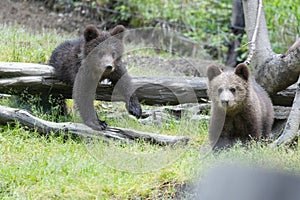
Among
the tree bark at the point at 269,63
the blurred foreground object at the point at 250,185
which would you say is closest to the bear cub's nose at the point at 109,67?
the tree bark at the point at 269,63

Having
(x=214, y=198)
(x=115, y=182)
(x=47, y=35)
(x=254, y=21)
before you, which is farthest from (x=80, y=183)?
(x=47, y=35)

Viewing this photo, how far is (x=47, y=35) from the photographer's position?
29.5ft

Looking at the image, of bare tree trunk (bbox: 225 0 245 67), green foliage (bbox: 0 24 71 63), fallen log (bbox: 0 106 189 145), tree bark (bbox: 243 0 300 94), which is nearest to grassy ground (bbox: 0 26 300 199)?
fallen log (bbox: 0 106 189 145)

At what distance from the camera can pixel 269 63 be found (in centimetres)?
658

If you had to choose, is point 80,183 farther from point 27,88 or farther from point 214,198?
point 214,198

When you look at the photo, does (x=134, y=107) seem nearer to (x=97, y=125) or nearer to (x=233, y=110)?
(x=97, y=125)

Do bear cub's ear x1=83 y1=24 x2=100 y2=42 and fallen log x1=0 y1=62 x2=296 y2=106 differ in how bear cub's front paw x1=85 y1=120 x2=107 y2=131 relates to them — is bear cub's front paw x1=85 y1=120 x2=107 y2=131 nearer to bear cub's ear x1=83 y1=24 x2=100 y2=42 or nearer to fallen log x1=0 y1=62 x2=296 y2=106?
fallen log x1=0 y1=62 x2=296 y2=106

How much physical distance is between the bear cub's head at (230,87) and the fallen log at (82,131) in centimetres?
57

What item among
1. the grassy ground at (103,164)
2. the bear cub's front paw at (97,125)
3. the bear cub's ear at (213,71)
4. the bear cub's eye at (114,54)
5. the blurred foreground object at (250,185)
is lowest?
the grassy ground at (103,164)

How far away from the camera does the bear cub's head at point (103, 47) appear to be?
5895 millimetres

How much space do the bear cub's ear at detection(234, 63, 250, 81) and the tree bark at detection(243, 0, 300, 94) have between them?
0.97 m

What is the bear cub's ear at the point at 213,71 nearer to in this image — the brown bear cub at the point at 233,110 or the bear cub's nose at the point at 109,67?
the brown bear cub at the point at 233,110

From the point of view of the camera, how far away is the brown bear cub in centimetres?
539

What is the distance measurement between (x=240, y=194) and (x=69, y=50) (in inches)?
210
